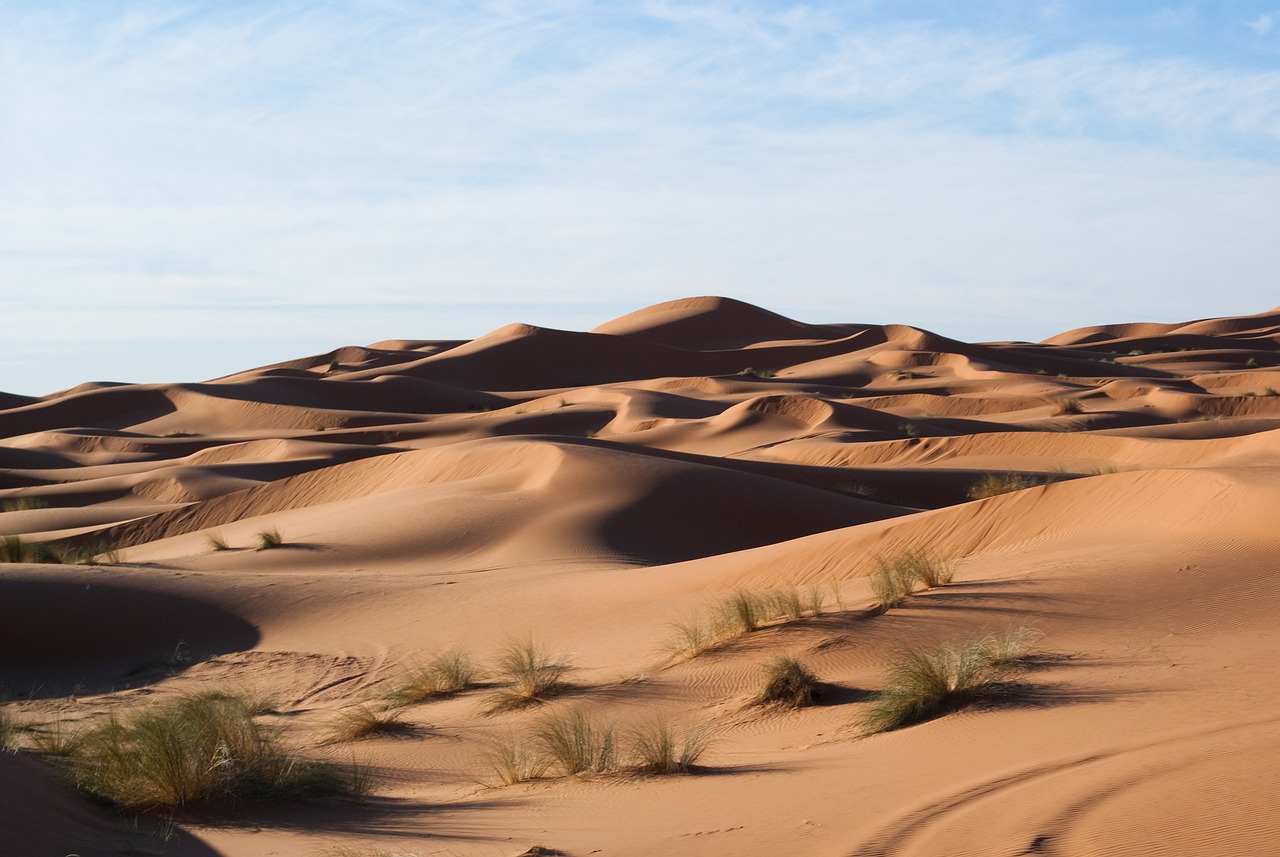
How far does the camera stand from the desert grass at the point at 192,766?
5777mm

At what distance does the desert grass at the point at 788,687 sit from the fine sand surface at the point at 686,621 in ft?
0.37

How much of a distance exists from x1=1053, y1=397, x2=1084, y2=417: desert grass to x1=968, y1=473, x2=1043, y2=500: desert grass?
44.2 ft

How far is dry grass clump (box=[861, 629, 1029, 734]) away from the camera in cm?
676

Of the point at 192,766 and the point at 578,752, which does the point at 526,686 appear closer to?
the point at 578,752

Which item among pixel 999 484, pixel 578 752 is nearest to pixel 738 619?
pixel 578 752

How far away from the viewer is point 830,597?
1066cm

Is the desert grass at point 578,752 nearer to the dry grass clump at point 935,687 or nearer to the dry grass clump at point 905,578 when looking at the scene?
the dry grass clump at point 935,687

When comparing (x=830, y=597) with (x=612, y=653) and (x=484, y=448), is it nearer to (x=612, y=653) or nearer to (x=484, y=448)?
(x=612, y=653)

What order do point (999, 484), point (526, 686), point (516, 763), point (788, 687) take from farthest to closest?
point (999, 484) < point (526, 686) < point (788, 687) < point (516, 763)

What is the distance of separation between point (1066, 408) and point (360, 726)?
A: 3221 centimetres

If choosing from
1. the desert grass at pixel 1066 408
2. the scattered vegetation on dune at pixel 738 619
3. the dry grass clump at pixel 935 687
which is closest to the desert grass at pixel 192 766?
the dry grass clump at pixel 935 687

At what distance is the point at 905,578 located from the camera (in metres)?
9.84

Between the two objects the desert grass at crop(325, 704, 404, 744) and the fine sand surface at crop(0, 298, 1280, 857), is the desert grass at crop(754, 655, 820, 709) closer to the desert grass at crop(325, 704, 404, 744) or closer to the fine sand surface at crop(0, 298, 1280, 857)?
the fine sand surface at crop(0, 298, 1280, 857)

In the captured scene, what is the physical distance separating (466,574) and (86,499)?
703 inches
